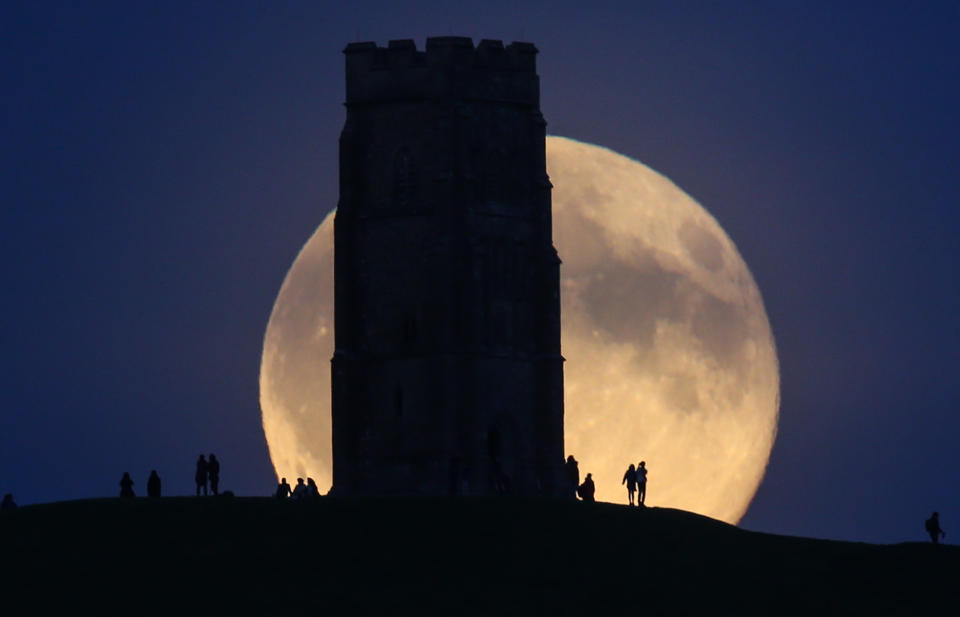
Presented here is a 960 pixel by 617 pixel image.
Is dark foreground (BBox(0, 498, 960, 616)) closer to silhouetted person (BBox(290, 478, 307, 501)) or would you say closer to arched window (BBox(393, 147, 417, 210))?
silhouetted person (BBox(290, 478, 307, 501))

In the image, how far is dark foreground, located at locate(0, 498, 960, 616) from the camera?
9756 centimetres

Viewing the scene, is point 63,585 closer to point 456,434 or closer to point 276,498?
point 276,498

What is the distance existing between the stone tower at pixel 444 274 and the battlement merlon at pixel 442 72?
0.12 feet

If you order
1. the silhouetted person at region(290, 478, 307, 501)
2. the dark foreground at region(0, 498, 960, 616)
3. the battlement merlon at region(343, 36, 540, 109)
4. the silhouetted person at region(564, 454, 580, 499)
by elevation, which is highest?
the battlement merlon at region(343, 36, 540, 109)

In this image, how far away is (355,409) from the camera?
421 ft

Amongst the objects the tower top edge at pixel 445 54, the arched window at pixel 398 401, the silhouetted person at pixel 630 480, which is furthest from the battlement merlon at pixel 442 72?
the silhouetted person at pixel 630 480

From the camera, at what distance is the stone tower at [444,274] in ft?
417

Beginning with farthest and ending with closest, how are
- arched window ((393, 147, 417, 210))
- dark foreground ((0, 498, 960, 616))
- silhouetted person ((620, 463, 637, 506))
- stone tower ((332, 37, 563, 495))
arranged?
arched window ((393, 147, 417, 210)) < stone tower ((332, 37, 563, 495)) < silhouetted person ((620, 463, 637, 506)) < dark foreground ((0, 498, 960, 616))

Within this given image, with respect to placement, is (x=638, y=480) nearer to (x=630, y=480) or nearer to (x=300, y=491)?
(x=630, y=480)

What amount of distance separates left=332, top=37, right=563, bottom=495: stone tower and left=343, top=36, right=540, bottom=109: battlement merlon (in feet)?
0.12

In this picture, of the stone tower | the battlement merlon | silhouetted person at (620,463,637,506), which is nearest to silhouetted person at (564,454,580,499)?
silhouetted person at (620,463,637,506)

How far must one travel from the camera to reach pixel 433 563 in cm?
10044

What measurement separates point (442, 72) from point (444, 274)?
23.5 ft

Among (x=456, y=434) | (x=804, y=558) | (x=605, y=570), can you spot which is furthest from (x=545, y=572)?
(x=456, y=434)
